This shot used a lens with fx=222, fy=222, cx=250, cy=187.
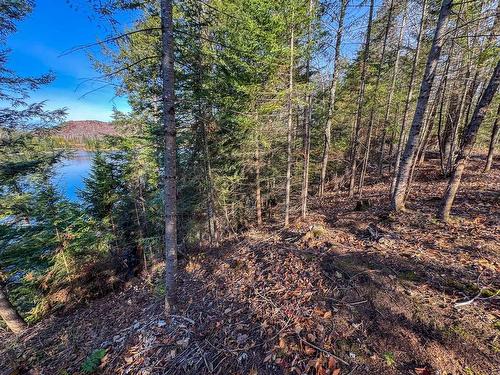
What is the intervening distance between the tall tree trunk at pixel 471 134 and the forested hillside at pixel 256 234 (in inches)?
1.7

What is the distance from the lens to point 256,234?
8.34 m

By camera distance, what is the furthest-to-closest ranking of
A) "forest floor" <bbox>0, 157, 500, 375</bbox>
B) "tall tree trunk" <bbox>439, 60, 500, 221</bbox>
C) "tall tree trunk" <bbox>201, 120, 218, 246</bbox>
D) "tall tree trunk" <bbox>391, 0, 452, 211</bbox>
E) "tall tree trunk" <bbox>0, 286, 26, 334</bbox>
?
"tall tree trunk" <bbox>201, 120, 218, 246</bbox> → "tall tree trunk" <bbox>0, 286, 26, 334</bbox> → "tall tree trunk" <bbox>391, 0, 452, 211</bbox> → "tall tree trunk" <bbox>439, 60, 500, 221</bbox> → "forest floor" <bbox>0, 157, 500, 375</bbox>

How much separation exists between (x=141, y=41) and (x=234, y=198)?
8.22 metres

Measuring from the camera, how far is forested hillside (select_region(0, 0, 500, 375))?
3217 mm

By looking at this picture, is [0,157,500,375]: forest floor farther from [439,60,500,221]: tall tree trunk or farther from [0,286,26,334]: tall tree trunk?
[0,286,26,334]: tall tree trunk

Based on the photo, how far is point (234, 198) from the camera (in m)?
11.8

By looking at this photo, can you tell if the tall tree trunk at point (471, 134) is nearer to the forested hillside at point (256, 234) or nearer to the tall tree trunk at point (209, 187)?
the forested hillside at point (256, 234)

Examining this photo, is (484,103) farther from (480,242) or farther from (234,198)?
(234,198)

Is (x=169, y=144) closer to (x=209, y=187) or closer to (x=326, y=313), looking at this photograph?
(x=326, y=313)

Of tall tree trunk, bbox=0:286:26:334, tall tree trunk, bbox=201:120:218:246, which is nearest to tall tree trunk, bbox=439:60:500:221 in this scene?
tall tree trunk, bbox=201:120:218:246

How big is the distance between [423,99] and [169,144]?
6.07m

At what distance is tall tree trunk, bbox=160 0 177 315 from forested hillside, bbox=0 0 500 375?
0.09 feet

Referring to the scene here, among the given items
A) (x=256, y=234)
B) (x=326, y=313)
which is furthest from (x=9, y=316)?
(x=326, y=313)

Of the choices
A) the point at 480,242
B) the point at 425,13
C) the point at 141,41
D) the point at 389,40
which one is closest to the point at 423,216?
the point at 480,242
